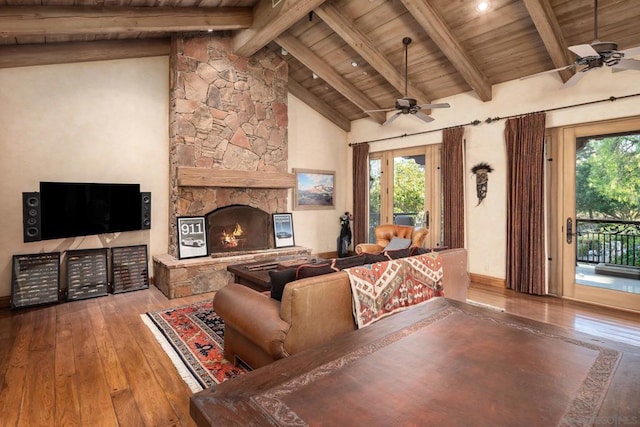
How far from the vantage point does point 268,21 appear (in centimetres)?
449

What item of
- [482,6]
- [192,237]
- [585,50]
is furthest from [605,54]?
[192,237]

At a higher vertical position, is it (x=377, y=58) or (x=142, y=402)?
(x=377, y=58)

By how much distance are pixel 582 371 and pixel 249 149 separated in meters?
5.48

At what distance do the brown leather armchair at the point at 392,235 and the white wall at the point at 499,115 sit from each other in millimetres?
1018

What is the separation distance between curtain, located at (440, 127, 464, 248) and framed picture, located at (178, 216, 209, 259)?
414 centimetres

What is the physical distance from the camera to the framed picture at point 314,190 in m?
7.25

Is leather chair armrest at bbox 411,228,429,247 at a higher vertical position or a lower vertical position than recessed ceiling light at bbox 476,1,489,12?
lower

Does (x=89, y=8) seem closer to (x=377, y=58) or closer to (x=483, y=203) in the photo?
(x=377, y=58)

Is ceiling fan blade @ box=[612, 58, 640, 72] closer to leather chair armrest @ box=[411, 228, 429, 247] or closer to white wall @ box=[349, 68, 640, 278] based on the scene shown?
Result: white wall @ box=[349, 68, 640, 278]

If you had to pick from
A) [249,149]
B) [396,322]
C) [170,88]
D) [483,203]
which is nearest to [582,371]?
[396,322]

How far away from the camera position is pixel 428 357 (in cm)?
142

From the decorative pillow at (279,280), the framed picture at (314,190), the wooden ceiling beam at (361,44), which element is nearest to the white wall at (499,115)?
the wooden ceiling beam at (361,44)

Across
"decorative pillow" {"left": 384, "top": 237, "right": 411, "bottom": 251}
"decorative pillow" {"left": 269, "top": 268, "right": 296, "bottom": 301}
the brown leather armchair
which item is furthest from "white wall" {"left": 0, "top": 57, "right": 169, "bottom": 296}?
"decorative pillow" {"left": 269, "top": 268, "right": 296, "bottom": 301}

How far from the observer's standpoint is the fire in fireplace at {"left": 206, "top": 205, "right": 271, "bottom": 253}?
5609mm
